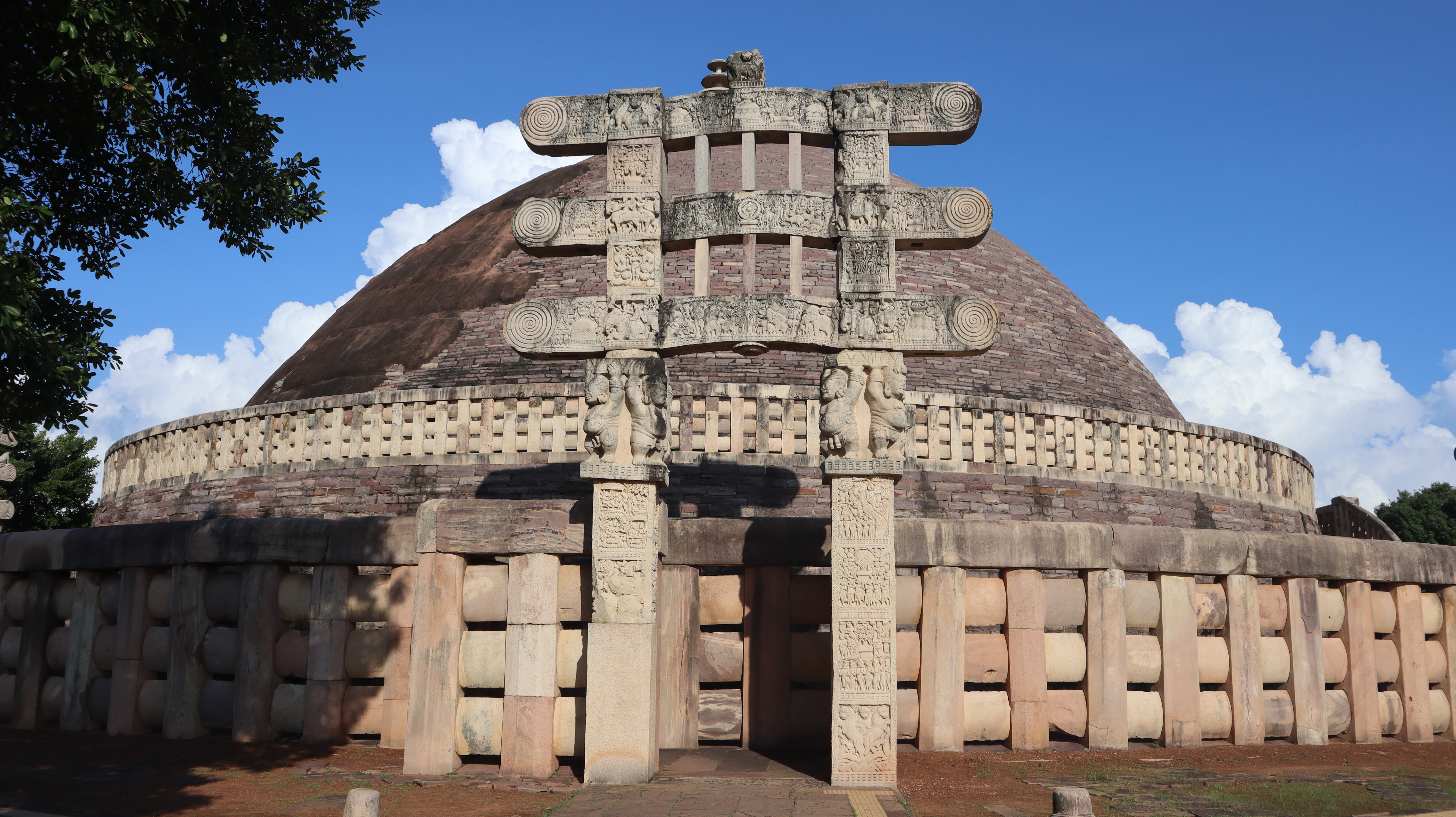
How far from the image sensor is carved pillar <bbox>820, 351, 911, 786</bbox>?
7.18m

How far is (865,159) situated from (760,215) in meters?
0.93

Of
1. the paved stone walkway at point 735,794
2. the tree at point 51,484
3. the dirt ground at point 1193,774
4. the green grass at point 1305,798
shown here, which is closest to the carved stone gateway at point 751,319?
the paved stone walkway at point 735,794

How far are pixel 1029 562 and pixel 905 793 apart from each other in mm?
2216

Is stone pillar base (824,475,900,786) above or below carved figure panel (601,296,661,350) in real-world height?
below

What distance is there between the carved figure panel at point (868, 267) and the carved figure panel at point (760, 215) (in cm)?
24

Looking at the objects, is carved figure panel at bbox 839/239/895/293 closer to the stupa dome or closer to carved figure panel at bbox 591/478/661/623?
carved figure panel at bbox 591/478/661/623

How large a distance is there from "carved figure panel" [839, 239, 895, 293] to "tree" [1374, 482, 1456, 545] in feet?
121

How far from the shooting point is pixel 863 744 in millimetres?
7176

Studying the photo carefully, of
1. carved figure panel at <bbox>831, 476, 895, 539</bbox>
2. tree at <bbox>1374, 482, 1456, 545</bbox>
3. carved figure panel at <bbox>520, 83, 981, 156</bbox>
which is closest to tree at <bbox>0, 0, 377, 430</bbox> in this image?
carved figure panel at <bbox>520, 83, 981, 156</bbox>

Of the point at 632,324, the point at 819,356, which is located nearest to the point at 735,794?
the point at 632,324

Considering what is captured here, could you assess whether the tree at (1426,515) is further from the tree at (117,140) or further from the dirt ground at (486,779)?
the tree at (117,140)

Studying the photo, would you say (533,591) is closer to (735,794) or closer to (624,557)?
(624,557)

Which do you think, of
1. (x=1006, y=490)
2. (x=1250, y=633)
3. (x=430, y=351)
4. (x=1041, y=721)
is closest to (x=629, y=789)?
(x=1041, y=721)

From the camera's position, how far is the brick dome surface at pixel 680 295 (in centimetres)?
1772
